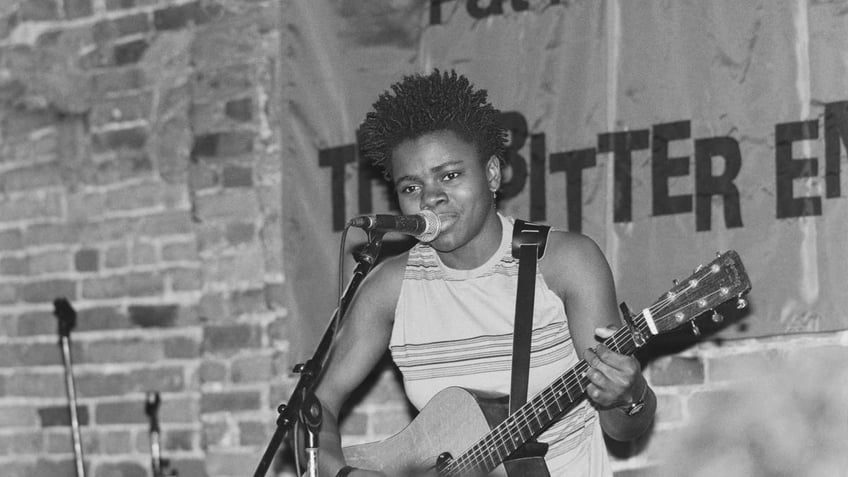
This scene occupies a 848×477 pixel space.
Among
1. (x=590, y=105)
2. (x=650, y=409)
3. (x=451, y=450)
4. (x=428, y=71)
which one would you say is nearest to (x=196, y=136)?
(x=428, y=71)

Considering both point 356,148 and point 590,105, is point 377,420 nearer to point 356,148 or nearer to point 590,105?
point 356,148

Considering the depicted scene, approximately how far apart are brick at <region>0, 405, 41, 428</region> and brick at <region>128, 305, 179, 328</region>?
624mm

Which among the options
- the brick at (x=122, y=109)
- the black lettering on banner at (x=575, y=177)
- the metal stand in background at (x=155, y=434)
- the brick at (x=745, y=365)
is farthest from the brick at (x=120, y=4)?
the brick at (x=745, y=365)

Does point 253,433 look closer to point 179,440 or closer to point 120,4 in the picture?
point 179,440

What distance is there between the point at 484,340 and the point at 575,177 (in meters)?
0.89

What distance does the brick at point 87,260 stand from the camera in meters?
4.85

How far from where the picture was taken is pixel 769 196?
3.59 meters

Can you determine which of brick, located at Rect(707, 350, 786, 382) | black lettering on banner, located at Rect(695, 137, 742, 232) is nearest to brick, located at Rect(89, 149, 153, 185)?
black lettering on banner, located at Rect(695, 137, 742, 232)

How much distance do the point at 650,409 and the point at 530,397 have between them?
329mm

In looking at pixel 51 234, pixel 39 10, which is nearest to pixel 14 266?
pixel 51 234

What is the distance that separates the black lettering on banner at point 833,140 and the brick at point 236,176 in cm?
209

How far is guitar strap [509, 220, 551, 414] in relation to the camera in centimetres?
314

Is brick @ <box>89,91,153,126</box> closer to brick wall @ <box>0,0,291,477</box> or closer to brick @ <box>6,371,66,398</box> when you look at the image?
brick wall @ <box>0,0,291,477</box>

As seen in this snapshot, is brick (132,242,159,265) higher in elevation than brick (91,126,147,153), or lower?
lower
